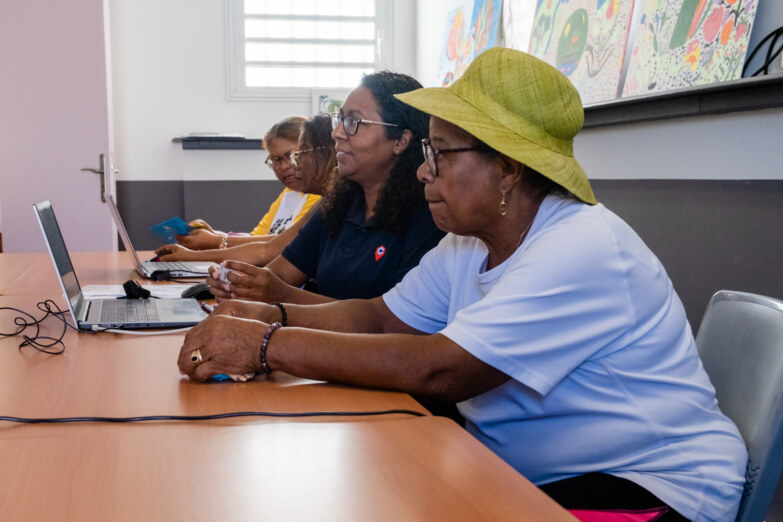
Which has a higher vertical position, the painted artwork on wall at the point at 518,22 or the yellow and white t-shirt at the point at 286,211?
the painted artwork on wall at the point at 518,22

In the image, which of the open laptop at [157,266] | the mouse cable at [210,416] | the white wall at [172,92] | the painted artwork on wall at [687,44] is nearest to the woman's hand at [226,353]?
the mouse cable at [210,416]

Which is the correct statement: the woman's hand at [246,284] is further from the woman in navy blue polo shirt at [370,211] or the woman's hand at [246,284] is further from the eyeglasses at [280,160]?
the eyeglasses at [280,160]

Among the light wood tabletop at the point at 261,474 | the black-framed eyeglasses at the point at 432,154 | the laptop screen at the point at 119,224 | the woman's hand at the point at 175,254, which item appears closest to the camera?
the light wood tabletop at the point at 261,474

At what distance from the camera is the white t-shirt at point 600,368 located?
1104mm

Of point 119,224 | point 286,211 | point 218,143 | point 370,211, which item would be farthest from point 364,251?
point 218,143

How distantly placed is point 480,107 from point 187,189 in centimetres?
430

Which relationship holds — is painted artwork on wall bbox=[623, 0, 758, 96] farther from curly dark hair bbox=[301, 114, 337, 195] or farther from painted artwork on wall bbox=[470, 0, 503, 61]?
painted artwork on wall bbox=[470, 0, 503, 61]

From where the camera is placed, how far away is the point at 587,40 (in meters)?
3.01

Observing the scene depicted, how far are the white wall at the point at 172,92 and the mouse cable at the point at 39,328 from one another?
3.42 meters

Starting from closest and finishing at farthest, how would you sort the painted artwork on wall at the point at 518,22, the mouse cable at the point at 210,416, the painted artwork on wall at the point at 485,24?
the mouse cable at the point at 210,416 → the painted artwork on wall at the point at 518,22 → the painted artwork on wall at the point at 485,24

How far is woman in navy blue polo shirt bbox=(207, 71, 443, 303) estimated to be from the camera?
1.92 metres

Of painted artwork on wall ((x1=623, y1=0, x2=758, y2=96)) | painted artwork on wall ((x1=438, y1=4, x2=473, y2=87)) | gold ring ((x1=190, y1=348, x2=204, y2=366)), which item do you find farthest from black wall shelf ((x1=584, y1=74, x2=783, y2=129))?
painted artwork on wall ((x1=438, y1=4, x2=473, y2=87))

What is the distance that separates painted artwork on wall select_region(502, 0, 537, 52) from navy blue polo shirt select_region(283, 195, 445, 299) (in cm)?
189

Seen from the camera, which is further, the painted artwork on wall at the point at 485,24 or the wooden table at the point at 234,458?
the painted artwork on wall at the point at 485,24
